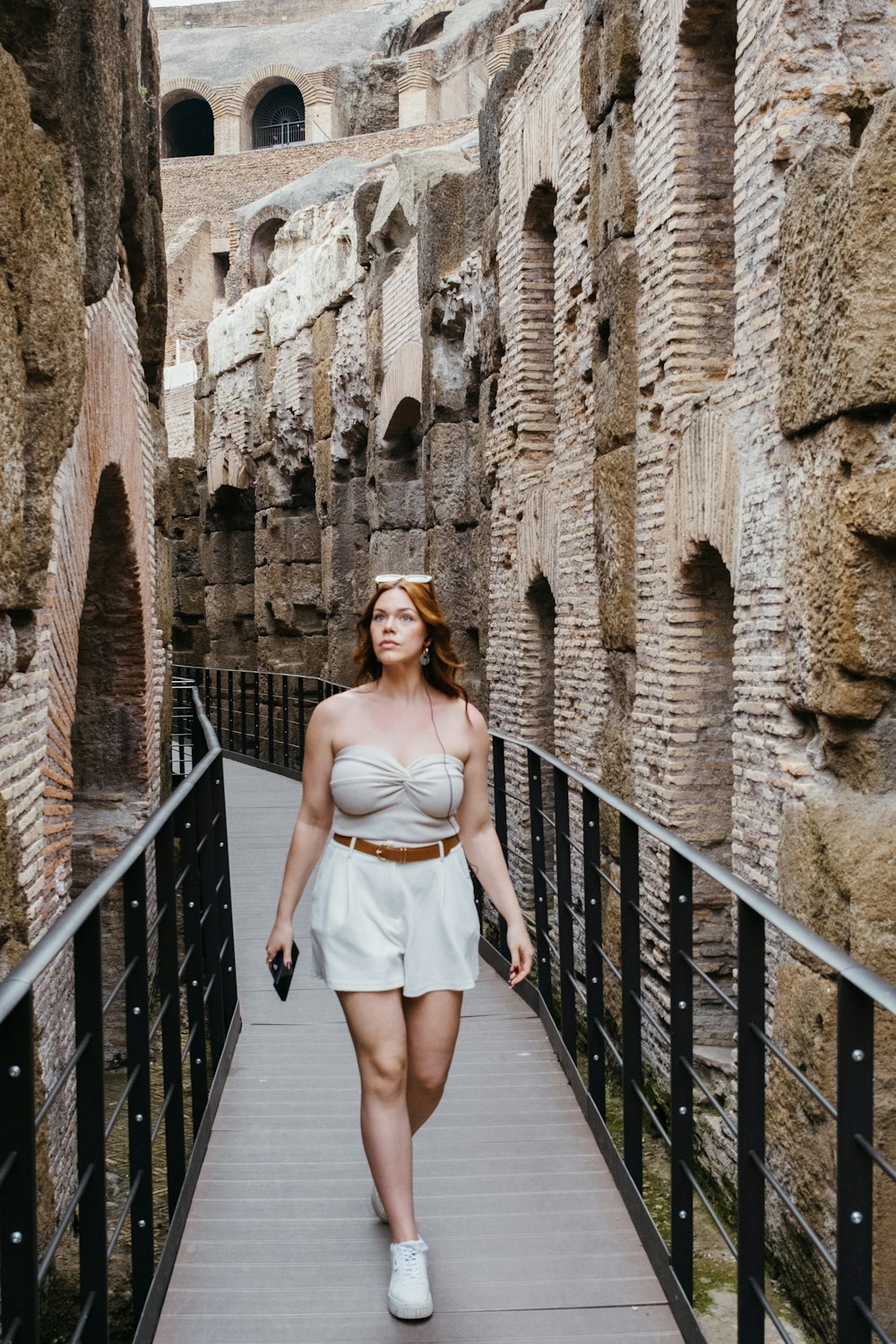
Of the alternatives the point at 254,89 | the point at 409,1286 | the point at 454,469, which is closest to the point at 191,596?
the point at 454,469

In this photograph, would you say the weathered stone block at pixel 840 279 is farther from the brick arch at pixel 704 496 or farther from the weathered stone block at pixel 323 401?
the weathered stone block at pixel 323 401

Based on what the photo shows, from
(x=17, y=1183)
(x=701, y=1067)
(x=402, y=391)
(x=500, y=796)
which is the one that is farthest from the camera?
(x=402, y=391)

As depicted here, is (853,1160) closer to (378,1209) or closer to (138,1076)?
(138,1076)

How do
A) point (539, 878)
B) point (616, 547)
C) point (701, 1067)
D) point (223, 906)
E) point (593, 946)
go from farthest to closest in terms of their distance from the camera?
point (616, 547)
point (701, 1067)
point (223, 906)
point (539, 878)
point (593, 946)

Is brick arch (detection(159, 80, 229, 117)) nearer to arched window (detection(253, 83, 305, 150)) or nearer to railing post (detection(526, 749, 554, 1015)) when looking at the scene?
arched window (detection(253, 83, 305, 150))

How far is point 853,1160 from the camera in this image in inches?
86.0

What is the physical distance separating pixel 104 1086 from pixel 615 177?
18.6 feet

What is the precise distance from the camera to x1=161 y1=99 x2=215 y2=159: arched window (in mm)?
43219

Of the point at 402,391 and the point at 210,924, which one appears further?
the point at 402,391

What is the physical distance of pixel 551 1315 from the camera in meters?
3.14

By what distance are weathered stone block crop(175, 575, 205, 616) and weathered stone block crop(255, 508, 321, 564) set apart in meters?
3.33

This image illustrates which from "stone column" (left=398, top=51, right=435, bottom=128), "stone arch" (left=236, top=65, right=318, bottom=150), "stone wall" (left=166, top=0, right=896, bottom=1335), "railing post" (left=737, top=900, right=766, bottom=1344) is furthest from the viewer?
"stone arch" (left=236, top=65, right=318, bottom=150)

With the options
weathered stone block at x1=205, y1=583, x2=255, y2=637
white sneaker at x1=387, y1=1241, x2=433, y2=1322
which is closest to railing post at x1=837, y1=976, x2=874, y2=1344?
white sneaker at x1=387, y1=1241, x2=433, y2=1322

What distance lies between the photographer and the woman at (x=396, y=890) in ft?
10.1
